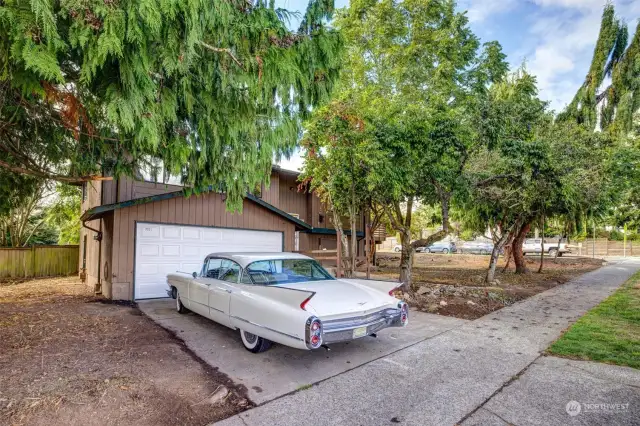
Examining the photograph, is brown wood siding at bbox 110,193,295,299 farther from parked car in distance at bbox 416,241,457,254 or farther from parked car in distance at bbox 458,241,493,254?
parked car in distance at bbox 458,241,493,254

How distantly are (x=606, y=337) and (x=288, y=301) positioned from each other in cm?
524

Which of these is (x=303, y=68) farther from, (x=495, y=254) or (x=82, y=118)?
(x=495, y=254)

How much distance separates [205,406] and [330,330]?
4.76 ft

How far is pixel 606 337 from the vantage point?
17.6 feet

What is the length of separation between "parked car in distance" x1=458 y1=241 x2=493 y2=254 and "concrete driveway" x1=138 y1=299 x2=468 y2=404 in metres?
30.6

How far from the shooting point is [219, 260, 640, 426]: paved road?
118 inches

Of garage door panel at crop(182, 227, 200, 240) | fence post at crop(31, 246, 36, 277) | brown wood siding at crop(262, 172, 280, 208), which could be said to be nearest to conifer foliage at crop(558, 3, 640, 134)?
brown wood siding at crop(262, 172, 280, 208)

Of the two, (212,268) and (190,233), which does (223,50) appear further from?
(190,233)

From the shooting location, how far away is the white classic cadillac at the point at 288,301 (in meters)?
3.80

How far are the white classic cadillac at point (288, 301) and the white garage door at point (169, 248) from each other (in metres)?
3.08

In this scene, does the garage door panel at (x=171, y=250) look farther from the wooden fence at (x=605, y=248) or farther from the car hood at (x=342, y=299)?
the wooden fence at (x=605, y=248)

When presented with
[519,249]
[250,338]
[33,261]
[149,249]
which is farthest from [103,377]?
[519,249]

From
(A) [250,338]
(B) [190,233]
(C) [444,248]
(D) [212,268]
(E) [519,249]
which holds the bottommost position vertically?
(C) [444,248]

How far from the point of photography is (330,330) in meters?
3.82
